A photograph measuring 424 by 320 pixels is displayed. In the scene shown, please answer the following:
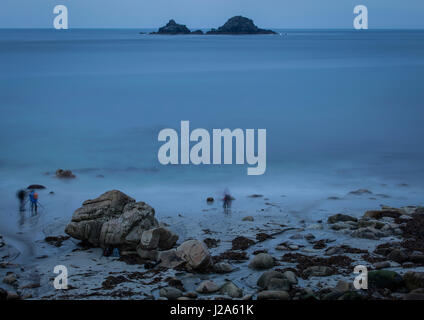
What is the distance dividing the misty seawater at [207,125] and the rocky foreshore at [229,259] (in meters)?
1.97

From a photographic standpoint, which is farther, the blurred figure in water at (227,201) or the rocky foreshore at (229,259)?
the blurred figure in water at (227,201)

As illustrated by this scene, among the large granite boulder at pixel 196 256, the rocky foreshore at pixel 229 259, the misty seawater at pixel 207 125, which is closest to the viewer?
the rocky foreshore at pixel 229 259

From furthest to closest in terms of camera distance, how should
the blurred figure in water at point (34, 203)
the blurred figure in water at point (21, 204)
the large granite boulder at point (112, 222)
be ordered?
1. the blurred figure in water at point (34, 203)
2. the blurred figure in water at point (21, 204)
3. the large granite boulder at point (112, 222)

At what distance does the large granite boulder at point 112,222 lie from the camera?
11.3 meters

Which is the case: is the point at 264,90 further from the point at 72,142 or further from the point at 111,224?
the point at 111,224

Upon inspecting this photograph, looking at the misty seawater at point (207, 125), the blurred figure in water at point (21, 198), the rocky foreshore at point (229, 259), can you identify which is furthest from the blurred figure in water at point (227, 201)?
the blurred figure in water at point (21, 198)

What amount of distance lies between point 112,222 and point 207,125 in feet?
64.6

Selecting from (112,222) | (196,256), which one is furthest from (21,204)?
A: (196,256)

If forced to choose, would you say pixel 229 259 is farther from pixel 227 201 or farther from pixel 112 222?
pixel 227 201

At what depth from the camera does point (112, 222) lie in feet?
37.9

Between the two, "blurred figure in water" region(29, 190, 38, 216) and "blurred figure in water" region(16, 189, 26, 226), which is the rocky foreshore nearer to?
A: "blurred figure in water" region(16, 189, 26, 226)

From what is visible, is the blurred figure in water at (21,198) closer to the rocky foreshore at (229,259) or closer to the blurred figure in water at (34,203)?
the blurred figure in water at (34,203)

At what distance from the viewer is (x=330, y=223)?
13.3 meters

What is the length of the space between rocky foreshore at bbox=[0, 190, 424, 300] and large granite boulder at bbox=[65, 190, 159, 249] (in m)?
0.02
